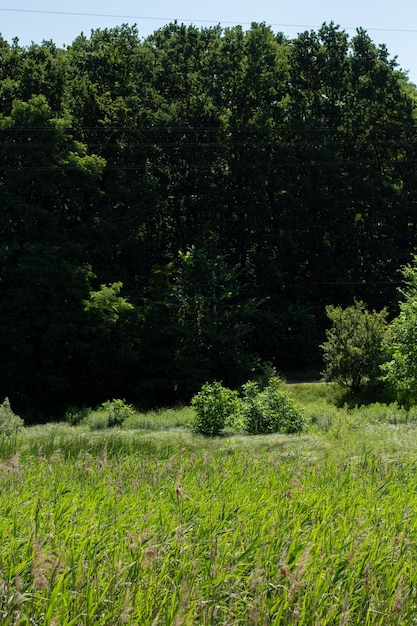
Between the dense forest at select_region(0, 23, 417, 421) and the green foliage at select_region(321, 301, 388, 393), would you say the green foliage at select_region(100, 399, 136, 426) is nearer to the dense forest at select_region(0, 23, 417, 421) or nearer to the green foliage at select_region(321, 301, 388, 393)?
the dense forest at select_region(0, 23, 417, 421)

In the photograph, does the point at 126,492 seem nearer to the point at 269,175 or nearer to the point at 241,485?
the point at 241,485

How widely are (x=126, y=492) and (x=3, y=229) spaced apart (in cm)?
2428

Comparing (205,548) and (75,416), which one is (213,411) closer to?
(75,416)

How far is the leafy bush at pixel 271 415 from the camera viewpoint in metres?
13.2

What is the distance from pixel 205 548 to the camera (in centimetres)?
341

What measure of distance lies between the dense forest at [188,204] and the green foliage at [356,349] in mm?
4600

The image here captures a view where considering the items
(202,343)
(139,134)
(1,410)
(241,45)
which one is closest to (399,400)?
(202,343)

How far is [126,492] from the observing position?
4.49 m

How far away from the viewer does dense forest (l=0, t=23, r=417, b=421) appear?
25.9m

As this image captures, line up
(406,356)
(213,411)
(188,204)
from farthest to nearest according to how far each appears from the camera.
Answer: (188,204), (406,356), (213,411)

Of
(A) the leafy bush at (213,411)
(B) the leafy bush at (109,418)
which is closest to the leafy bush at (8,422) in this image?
(B) the leafy bush at (109,418)

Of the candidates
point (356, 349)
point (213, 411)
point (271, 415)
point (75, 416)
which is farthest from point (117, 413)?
point (356, 349)

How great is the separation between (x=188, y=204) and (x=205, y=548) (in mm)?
31400

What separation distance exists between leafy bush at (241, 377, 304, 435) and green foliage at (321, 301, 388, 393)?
382 inches
